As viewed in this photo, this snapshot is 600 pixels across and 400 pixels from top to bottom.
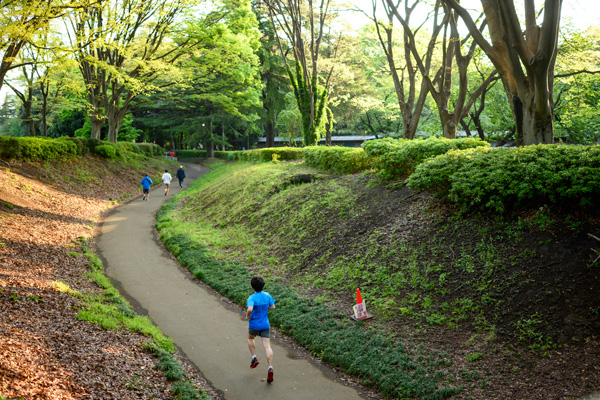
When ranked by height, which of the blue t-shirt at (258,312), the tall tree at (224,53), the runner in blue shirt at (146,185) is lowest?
the blue t-shirt at (258,312)

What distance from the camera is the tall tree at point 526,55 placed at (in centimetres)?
788

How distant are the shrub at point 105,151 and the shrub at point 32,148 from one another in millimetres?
3160

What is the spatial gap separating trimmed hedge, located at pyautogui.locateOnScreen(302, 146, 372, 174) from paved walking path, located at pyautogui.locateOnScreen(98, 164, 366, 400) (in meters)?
6.42

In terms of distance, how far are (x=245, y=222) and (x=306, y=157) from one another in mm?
5142

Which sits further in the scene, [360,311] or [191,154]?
[191,154]

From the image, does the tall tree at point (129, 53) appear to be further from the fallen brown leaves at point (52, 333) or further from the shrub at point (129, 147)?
the fallen brown leaves at point (52, 333)

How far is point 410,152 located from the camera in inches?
444

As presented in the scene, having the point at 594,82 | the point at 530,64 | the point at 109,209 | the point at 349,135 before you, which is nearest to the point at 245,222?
the point at 109,209

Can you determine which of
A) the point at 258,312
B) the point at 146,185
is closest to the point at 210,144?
the point at 146,185

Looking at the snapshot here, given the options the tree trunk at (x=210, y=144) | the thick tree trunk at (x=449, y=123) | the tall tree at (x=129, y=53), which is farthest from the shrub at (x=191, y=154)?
the thick tree trunk at (x=449, y=123)

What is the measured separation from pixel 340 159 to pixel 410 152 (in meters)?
4.25

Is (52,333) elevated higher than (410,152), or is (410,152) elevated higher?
(410,152)

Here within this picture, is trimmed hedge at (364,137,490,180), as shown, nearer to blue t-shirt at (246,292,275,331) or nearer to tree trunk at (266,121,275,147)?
blue t-shirt at (246,292,275,331)

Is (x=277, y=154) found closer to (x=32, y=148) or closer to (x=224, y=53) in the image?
(x=224, y=53)
